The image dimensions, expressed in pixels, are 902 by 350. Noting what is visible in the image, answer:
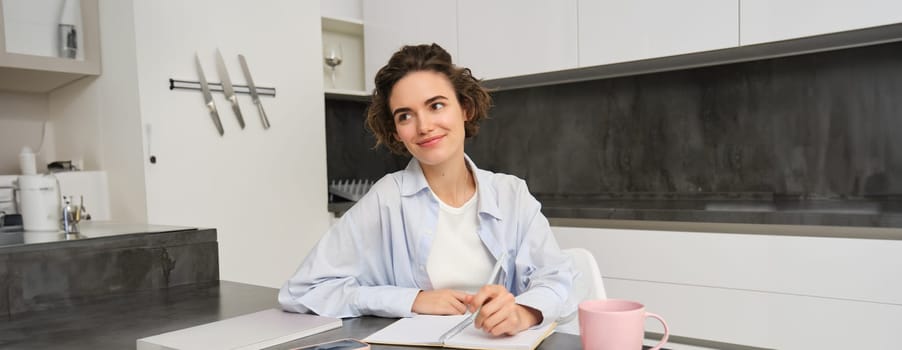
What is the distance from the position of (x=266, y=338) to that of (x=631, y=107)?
1.94 metres

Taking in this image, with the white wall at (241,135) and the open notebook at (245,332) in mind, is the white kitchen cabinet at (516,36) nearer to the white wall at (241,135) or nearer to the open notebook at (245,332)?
the white wall at (241,135)

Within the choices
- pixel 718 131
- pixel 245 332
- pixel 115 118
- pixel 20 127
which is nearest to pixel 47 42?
pixel 115 118

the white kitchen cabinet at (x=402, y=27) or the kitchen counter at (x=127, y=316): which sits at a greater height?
the white kitchen cabinet at (x=402, y=27)

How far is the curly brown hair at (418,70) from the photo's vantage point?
1087 mm

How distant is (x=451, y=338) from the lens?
2.54 ft

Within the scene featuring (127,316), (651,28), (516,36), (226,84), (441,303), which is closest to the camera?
(441,303)

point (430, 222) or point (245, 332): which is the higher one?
point (430, 222)

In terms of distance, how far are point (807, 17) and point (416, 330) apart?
5.05 feet

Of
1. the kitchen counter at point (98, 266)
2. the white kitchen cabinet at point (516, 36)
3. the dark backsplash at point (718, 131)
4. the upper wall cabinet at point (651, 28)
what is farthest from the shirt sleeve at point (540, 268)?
the dark backsplash at point (718, 131)

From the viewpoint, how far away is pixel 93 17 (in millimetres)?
2178

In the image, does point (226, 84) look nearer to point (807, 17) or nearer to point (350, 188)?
point (350, 188)

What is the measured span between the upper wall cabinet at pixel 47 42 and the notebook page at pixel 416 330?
175 centimetres

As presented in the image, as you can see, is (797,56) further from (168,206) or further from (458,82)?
(168,206)

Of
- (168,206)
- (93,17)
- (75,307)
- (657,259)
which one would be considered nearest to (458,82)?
(75,307)
